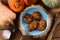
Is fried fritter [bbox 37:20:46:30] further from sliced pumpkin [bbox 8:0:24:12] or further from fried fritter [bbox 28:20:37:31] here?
sliced pumpkin [bbox 8:0:24:12]

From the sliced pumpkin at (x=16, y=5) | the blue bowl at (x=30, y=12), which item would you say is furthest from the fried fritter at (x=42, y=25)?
the sliced pumpkin at (x=16, y=5)

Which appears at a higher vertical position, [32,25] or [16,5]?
[16,5]

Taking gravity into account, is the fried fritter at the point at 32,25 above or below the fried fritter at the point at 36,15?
below

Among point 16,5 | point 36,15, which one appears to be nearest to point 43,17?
point 36,15

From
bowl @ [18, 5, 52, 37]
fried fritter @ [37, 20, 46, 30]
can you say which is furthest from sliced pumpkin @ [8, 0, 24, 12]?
fried fritter @ [37, 20, 46, 30]

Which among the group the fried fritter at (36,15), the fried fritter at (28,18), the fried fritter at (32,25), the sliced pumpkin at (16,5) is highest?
the sliced pumpkin at (16,5)

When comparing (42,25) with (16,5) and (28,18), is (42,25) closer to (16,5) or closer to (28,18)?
(28,18)

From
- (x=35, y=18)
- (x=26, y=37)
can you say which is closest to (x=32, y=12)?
(x=35, y=18)

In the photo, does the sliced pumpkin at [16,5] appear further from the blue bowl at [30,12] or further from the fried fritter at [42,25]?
the fried fritter at [42,25]

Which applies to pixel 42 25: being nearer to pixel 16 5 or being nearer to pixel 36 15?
pixel 36 15

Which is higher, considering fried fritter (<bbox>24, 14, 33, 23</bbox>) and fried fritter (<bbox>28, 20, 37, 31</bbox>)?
fried fritter (<bbox>24, 14, 33, 23</bbox>)

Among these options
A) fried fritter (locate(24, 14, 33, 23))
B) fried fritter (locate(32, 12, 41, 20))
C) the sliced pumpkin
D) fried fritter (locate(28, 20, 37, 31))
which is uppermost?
the sliced pumpkin

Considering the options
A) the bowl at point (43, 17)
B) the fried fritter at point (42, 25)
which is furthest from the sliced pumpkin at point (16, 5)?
the fried fritter at point (42, 25)
